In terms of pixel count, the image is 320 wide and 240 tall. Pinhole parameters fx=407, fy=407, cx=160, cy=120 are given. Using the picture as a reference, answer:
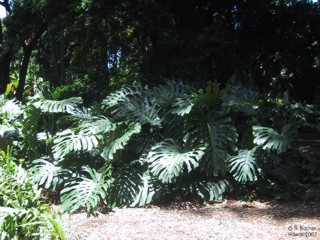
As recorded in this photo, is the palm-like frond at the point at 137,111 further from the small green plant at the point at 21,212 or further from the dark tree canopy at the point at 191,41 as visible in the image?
the small green plant at the point at 21,212

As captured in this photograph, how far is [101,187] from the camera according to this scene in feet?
16.9

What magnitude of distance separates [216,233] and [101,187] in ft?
5.50

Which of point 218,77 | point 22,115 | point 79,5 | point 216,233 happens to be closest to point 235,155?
point 216,233

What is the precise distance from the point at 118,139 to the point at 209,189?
1377 millimetres

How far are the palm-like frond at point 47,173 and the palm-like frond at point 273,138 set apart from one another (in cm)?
272

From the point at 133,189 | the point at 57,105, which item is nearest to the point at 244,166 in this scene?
the point at 133,189

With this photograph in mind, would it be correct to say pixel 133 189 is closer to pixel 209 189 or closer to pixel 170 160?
pixel 170 160

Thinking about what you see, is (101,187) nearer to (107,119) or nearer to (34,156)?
(107,119)

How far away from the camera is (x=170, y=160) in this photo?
204 inches

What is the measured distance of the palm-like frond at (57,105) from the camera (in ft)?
20.4

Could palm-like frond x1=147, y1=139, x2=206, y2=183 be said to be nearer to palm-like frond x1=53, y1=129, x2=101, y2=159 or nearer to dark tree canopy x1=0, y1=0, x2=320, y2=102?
palm-like frond x1=53, y1=129, x2=101, y2=159

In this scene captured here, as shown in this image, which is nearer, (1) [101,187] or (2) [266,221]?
(2) [266,221]

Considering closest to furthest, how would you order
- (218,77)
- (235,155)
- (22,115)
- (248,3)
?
1. (235,155)
2. (22,115)
3. (218,77)
4. (248,3)

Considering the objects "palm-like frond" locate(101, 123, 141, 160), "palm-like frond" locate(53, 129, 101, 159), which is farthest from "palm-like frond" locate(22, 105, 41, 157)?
"palm-like frond" locate(101, 123, 141, 160)
